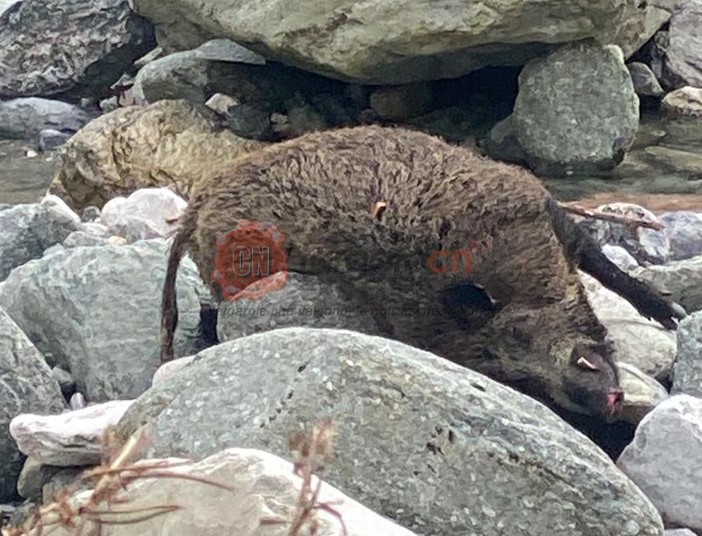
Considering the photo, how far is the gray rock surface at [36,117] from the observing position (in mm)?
11898

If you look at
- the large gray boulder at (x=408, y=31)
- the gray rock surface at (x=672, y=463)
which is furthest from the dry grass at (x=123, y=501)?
the large gray boulder at (x=408, y=31)

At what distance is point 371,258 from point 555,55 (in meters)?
5.84

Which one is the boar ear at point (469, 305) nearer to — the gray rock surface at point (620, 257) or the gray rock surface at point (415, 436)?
the gray rock surface at point (415, 436)

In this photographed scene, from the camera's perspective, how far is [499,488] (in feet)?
10.7

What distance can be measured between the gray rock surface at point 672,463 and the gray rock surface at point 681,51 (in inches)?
323

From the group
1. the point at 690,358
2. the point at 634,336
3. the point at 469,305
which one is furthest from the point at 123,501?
the point at 634,336

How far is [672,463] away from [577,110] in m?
6.47

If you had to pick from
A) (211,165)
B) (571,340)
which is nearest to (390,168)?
(571,340)

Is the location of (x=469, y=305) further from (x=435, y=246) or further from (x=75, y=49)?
(x=75, y=49)

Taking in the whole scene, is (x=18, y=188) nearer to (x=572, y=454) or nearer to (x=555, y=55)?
(x=555, y=55)

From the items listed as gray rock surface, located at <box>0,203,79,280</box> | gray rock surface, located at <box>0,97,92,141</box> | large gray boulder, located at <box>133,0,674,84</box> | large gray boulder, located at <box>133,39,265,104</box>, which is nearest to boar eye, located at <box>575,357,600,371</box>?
gray rock surface, located at <box>0,203,79,280</box>

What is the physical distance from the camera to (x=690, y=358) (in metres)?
4.61

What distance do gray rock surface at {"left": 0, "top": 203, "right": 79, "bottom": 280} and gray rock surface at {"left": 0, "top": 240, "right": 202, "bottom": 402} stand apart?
1008mm

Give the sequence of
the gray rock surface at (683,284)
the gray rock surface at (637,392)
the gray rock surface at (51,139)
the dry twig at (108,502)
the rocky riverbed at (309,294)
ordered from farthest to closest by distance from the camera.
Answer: the gray rock surface at (51,139) < the gray rock surface at (683,284) < the gray rock surface at (637,392) < the rocky riverbed at (309,294) < the dry twig at (108,502)
